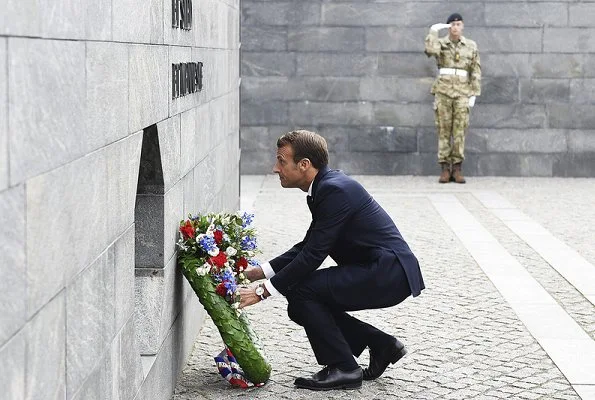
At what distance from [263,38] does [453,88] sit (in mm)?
2777

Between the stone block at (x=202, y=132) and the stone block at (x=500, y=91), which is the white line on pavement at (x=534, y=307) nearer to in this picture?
the stone block at (x=202, y=132)

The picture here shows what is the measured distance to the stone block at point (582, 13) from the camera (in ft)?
56.6

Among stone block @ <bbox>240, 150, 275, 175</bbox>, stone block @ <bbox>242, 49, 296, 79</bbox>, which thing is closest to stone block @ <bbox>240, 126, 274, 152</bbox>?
stone block @ <bbox>240, 150, 275, 175</bbox>

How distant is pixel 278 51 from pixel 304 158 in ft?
37.4

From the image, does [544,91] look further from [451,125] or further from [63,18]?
[63,18]

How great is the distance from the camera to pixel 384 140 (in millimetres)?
17609

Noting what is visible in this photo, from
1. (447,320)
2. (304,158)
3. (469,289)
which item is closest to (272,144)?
(469,289)

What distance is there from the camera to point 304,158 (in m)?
6.33

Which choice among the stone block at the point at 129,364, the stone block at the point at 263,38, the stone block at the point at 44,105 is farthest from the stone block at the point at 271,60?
the stone block at the point at 44,105

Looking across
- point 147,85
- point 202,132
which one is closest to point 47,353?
point 147,85

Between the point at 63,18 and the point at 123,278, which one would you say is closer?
the point at 63,18

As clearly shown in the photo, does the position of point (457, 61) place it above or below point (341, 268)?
above

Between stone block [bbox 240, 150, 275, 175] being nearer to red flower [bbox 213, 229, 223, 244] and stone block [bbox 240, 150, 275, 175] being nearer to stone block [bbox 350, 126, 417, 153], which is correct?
stone block [bbox 350, 126, 417, 153]

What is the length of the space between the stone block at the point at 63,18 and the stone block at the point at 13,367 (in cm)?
79
